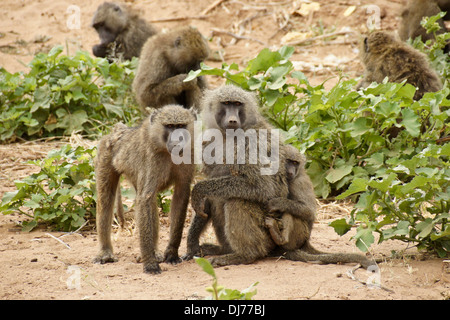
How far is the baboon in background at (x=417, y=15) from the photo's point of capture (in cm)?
822

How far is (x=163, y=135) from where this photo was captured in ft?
13.0

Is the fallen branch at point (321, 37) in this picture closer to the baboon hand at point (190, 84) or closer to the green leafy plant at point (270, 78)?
the baboon hand at point (190, 84)

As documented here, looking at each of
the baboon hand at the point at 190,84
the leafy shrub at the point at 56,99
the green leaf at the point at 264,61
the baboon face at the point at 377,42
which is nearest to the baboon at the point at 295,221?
the green leaf at the point at 264,61

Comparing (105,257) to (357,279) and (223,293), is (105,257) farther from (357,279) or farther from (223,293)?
(357,279)

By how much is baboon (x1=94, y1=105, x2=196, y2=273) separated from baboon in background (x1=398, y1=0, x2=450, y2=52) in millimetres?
5193

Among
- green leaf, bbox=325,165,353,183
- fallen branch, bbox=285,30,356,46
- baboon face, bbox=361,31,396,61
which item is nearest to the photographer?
green leaf, bbox=325,165,353,183

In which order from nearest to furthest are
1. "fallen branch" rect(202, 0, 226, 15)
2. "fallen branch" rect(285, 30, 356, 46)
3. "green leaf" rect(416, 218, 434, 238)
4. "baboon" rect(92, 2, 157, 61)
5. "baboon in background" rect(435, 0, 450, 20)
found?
"green leaf" rect(416, 218, 434, 238) < "baboon in background" rect(435, 0, 450, 20) < "baboon" rect(92, 2, 157, 61) < "fallen branch" rect(285, 30, 356, 46) < "fallen branch" rect(202, 0, 226, 15)

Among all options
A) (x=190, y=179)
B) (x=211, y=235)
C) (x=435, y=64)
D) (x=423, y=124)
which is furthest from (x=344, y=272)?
(x=435, y=64)

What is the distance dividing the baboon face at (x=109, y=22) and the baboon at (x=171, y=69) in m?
1.91

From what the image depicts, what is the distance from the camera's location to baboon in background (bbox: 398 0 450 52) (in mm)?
8219

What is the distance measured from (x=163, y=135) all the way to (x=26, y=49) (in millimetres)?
6213

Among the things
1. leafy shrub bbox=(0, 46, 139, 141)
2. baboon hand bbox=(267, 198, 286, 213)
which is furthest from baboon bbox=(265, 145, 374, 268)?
leafy shrub bbox=(0, 46, 139, 141)

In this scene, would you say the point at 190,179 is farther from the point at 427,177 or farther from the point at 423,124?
the point at 423,124

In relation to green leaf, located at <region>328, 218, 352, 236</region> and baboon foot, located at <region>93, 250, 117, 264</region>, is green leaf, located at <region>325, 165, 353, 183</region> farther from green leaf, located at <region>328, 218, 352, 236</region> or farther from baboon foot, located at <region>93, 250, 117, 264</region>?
baboon foot, located at <region>93, 250, 117, 264</region>
